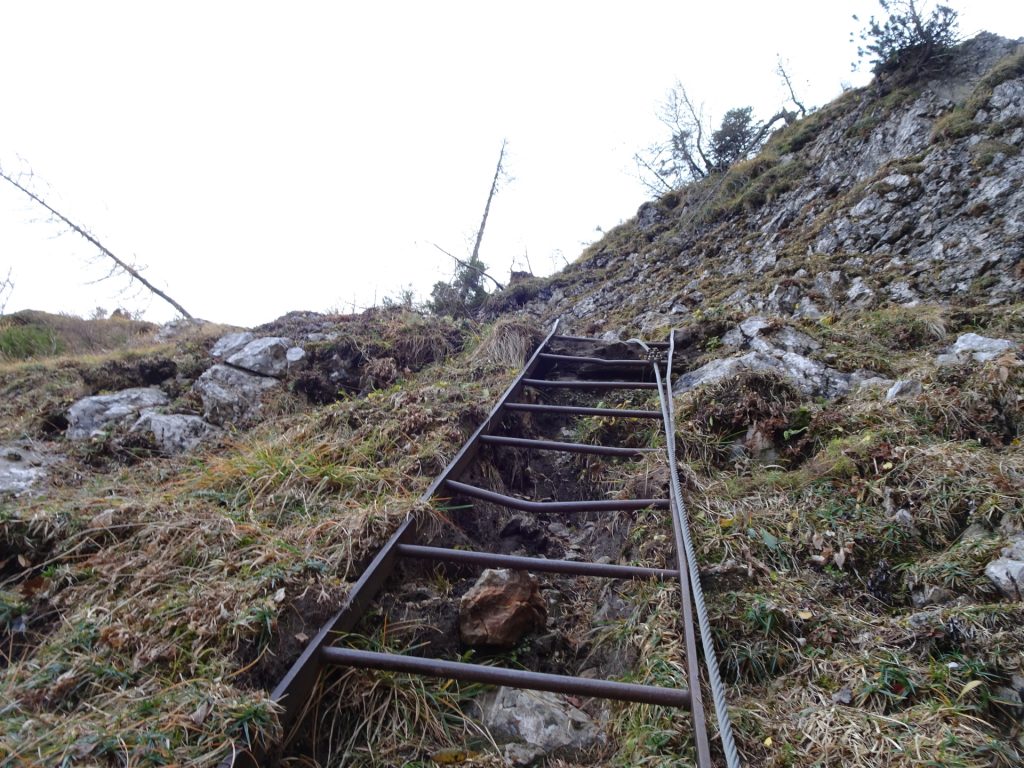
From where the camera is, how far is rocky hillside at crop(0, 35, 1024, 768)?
1.66 meters

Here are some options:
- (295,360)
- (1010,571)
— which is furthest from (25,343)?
(1010,571)

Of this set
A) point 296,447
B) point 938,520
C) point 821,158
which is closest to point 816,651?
point 938,520

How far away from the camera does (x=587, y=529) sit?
3.27 m

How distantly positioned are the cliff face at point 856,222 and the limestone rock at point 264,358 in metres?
4.28

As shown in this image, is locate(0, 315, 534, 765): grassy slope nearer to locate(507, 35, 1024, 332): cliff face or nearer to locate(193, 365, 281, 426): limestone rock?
locate(193, 365, 281, 426): limestone rock

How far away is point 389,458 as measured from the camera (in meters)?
3.37

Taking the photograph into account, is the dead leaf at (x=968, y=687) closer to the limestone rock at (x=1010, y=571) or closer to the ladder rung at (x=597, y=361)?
the limestone rock at (x=1010, y=571)

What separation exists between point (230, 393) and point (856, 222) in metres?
7.50

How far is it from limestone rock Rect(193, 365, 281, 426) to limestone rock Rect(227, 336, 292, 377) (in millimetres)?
77

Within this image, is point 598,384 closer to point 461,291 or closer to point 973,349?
point 973,349

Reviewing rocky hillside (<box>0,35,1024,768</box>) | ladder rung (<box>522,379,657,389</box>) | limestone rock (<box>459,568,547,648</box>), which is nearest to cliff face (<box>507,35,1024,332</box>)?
rocky hillside (<box>0,35,1024,768</box>)

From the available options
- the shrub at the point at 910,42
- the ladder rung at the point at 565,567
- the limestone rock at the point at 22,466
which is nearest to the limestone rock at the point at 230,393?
the limestone rock at the point at 22,466

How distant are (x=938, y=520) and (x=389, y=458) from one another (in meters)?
2.81

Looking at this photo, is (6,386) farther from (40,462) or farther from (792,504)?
(792,504)
